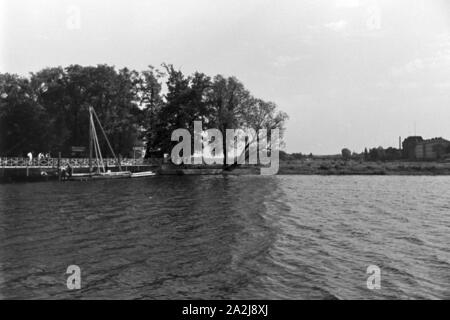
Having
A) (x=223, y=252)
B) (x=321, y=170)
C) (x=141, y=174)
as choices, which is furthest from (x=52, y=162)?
(x=223, y=252)

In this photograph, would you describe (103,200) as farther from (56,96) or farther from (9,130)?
(56,96)

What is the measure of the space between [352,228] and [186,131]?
75856 millimetres

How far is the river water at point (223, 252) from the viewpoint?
1459cm

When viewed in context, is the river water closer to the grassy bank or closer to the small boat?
the small boat

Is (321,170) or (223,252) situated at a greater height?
(321,170)

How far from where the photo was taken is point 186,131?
9975cm

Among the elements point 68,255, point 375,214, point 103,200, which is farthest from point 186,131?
point 68,255

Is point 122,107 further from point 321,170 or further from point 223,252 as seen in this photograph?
point 223,252

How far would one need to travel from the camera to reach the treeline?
89.9 metres

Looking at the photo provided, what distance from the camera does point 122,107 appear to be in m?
102

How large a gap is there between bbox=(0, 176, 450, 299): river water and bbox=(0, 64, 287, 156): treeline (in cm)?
6004

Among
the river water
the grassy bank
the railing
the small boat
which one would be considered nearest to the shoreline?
the grassy bank

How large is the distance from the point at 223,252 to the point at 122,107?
87839mm

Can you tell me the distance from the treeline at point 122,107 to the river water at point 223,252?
2364 inches
